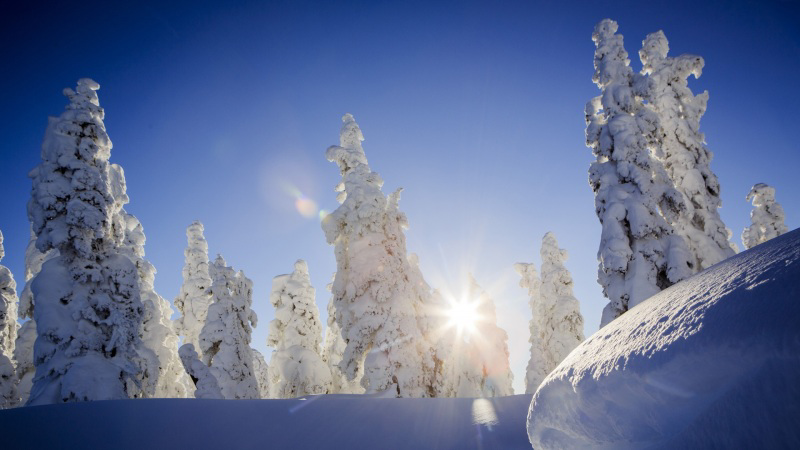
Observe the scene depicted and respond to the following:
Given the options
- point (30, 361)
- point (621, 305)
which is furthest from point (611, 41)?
point (30, 361)

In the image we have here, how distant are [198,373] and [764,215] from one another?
3265 cm

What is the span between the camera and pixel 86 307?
11570 mm

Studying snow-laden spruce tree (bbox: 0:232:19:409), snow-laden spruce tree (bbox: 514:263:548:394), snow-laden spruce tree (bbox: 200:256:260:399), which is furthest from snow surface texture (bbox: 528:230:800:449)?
snow-laden spruce tree (bbox: 514:263:548:394)

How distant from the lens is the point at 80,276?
1175 centimetres

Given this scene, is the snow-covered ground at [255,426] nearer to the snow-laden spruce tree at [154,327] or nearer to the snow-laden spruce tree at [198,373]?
the snow-laden spruce tree at [198,373]

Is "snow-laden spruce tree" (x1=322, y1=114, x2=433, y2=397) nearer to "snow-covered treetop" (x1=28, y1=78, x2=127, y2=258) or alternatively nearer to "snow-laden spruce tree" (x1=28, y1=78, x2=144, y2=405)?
"snow-laden spruce tree" (x1=28, y1=78, x2=144, y2=405)

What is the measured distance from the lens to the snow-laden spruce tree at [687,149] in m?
14.6

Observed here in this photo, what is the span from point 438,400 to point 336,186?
566 inches

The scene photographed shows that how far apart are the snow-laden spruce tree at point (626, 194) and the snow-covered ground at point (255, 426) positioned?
381 inches

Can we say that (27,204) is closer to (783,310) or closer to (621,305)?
(783,310)

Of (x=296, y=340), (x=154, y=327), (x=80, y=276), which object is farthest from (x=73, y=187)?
(x=296, y=340)

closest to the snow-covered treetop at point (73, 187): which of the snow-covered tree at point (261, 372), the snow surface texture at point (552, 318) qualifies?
the snow-covered tree at point (261, 372)

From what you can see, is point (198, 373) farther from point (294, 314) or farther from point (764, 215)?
point (764, 215)

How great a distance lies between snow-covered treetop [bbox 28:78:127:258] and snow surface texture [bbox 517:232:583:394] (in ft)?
80.5
